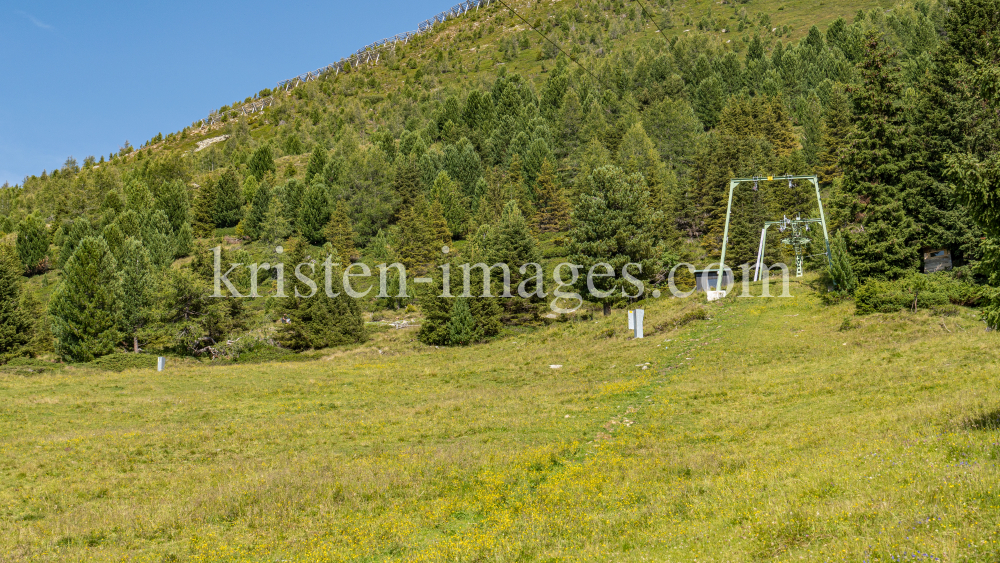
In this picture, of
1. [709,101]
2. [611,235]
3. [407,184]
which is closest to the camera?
[611,235]

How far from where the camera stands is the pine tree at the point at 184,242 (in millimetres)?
98875

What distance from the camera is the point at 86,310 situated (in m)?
57.0

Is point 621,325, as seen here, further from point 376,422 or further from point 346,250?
point 346,250

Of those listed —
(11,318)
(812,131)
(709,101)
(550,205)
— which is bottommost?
(11,318)

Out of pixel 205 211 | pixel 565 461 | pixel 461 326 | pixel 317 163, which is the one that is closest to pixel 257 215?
pixel 205 211

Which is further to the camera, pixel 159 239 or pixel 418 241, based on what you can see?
pixel 159 239

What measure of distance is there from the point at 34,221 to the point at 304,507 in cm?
11495

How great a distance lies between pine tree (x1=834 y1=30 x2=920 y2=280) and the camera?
35.4 metres

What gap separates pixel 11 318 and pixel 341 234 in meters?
41.8

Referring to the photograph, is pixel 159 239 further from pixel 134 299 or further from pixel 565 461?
pixel 565 461

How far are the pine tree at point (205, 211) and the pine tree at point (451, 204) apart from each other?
44.1m

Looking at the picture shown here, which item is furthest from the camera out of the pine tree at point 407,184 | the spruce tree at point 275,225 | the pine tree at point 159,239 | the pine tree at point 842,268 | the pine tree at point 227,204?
the pine tree at point 227,204

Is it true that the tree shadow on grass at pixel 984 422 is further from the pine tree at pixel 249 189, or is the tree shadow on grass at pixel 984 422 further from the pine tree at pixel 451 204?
the pine tree at pixel 249 189

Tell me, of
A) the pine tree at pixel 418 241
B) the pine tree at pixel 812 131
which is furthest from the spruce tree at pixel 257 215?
the pine tree at pixel 812 131
